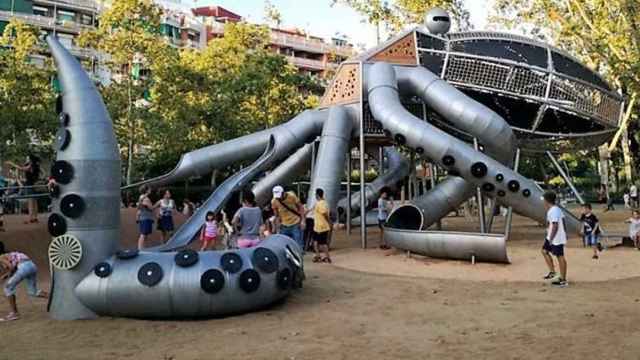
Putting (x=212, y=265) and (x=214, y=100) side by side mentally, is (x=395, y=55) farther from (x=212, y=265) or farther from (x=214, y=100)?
(x=214, y=100)

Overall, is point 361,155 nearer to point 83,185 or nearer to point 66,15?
point 83,185

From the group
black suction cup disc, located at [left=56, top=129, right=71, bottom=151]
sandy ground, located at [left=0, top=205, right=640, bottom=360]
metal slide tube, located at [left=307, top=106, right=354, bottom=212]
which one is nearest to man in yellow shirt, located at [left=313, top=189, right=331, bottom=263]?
sandy ground, located at [left=0, top=205, right=640, bottom=360]

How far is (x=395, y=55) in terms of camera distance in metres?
18.8

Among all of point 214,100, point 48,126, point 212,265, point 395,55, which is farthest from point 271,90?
point 212,265

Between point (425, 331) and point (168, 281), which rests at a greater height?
point (168, 281)

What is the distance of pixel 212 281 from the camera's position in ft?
28.9

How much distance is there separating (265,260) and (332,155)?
813 cm

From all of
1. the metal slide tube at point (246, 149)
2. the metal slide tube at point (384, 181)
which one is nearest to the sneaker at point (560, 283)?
the metal slide tube at point (246, 149)

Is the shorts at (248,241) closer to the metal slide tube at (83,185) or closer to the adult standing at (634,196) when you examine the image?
the metal slide tube at (83,185)

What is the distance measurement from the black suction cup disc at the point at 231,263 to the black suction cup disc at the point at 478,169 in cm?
768

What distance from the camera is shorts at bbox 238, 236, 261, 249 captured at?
1101 cm

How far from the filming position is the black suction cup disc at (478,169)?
1525 centimetres

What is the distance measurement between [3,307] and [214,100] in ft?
81.5

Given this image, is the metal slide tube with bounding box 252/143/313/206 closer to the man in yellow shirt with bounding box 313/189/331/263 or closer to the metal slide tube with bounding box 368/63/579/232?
the metal slide tube with bounding box 368/63/579/232
